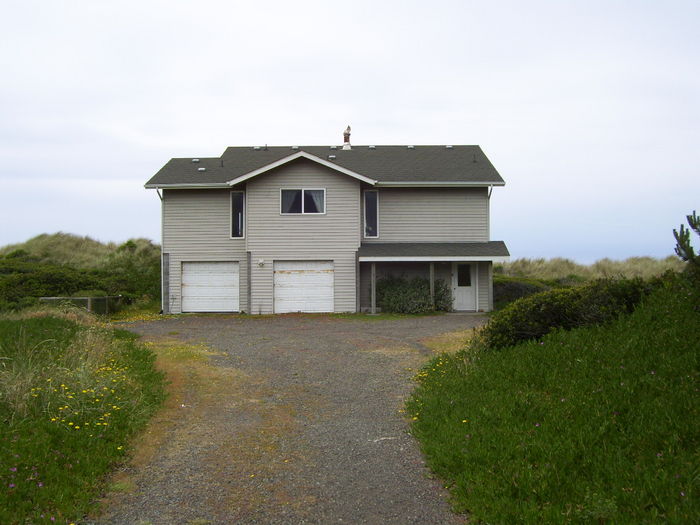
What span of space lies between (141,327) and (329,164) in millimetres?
8615

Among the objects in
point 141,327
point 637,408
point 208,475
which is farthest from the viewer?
point 141,327

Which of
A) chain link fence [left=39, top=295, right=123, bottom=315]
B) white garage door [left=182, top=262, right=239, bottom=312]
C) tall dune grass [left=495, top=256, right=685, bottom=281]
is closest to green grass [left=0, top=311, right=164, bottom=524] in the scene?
chain link fence [left=39, top=295, right=123, bottom=315]

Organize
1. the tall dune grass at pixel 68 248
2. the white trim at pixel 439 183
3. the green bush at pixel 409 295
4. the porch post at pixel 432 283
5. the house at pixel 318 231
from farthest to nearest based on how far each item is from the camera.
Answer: the tall dune grass at pixel 68 248 → the white trim at pixel 439 183 → the house at pixel 318 231 → the green bush at pixel 409 295 → the porch post at pixel 432 283

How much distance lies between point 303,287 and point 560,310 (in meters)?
12.9

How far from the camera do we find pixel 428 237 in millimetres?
23172

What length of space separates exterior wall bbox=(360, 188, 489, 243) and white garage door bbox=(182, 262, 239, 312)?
5493mm

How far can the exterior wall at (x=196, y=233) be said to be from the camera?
2303cm

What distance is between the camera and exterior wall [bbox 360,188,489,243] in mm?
23188

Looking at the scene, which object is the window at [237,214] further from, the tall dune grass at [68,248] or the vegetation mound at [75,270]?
the tall dune grass at [68,248]

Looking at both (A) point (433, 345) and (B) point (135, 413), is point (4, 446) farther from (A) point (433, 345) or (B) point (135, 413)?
(A) point (433, 345)

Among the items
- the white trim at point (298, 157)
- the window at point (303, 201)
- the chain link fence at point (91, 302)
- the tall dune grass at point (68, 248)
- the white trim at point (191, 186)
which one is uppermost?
the white trim at point (298, 157)

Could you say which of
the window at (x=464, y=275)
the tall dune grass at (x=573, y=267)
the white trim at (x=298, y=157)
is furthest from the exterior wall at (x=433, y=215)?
the tall dune grass at (x=573, y=267)

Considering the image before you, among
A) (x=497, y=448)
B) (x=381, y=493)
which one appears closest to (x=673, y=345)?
(x=497, y=448)

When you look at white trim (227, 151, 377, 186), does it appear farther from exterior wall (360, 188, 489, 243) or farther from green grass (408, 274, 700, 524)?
green grass (408, 274, 700, 524)
